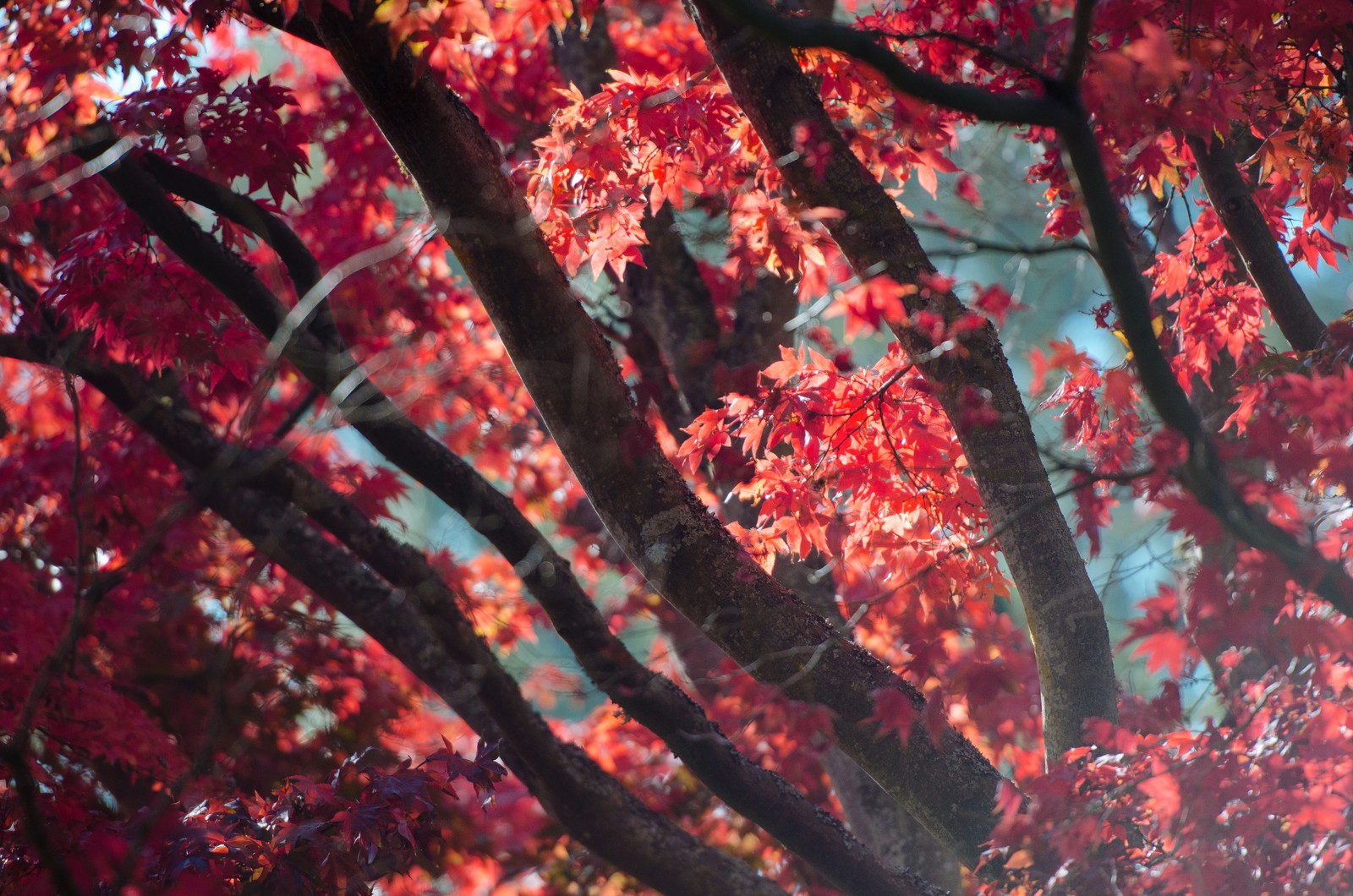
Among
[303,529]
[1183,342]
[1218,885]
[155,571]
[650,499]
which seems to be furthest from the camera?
[155,571]

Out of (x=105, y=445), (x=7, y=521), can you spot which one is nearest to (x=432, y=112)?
(x=105, y=445)

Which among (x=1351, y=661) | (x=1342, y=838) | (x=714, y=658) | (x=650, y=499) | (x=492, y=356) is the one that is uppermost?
(x=492, y=356)

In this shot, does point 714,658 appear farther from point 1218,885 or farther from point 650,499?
point 1218,885

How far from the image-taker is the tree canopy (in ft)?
7.11

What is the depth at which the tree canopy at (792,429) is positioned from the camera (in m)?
2.17

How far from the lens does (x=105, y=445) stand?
4680 mm

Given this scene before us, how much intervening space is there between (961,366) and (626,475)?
1.04 m

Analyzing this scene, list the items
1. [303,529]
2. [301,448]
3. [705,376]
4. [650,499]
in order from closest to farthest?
[650,499]
[303,529]
[705,376]
[301,448]

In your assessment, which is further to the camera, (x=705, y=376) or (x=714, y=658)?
(x=714, y=658)

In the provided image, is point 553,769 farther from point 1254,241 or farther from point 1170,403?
point 1254,241

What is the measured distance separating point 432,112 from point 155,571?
4.64 meters

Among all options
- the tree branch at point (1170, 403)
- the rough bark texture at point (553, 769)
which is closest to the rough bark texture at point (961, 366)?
the tree branch at point (1170, 403)

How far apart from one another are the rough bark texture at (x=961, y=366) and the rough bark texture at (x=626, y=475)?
500mm

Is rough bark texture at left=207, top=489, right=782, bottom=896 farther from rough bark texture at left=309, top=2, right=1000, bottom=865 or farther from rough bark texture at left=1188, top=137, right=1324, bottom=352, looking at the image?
rough bark texture at left=1188, top=137, right=1324, bottom=352
